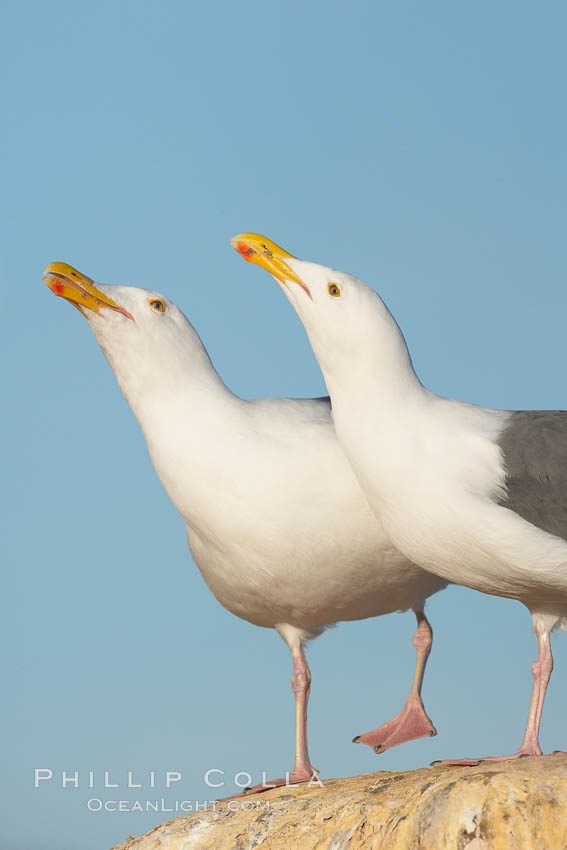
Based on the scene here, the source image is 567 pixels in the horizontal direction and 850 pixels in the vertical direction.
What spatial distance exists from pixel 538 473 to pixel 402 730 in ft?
9.32

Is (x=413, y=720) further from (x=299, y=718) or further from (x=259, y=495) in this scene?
(x=259, y=495)

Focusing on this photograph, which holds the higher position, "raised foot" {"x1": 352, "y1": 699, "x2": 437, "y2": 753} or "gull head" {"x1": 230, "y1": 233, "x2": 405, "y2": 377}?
"gull head" {"x1": 230, "y1": 233, "x2": 405, "y2": 377}

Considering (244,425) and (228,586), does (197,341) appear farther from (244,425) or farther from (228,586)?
(228,586)

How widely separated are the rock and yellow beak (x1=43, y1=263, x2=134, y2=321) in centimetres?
381

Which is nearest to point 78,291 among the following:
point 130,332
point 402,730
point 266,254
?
point 130,332

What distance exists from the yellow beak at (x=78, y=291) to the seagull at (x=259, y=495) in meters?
0.01


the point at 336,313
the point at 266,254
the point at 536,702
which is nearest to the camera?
the point at 536,702

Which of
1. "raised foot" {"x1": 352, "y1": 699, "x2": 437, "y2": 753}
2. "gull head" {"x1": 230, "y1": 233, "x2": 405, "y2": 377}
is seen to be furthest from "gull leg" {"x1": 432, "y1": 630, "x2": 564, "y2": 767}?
"gull head" {"x1": 230, "y1": 233, "x2": 405, "y2": 377}

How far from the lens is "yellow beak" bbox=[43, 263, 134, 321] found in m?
9.25

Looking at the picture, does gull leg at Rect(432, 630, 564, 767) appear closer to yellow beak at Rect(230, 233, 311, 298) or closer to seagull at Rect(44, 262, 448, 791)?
seagull at Rect(44, 262, 448, 791)

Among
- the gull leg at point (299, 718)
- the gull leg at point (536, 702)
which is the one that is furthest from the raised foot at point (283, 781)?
the gull leg at point (536, 702)

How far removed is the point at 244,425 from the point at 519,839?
395 centimetres

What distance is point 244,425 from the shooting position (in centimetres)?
917

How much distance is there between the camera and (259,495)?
8812 mm
